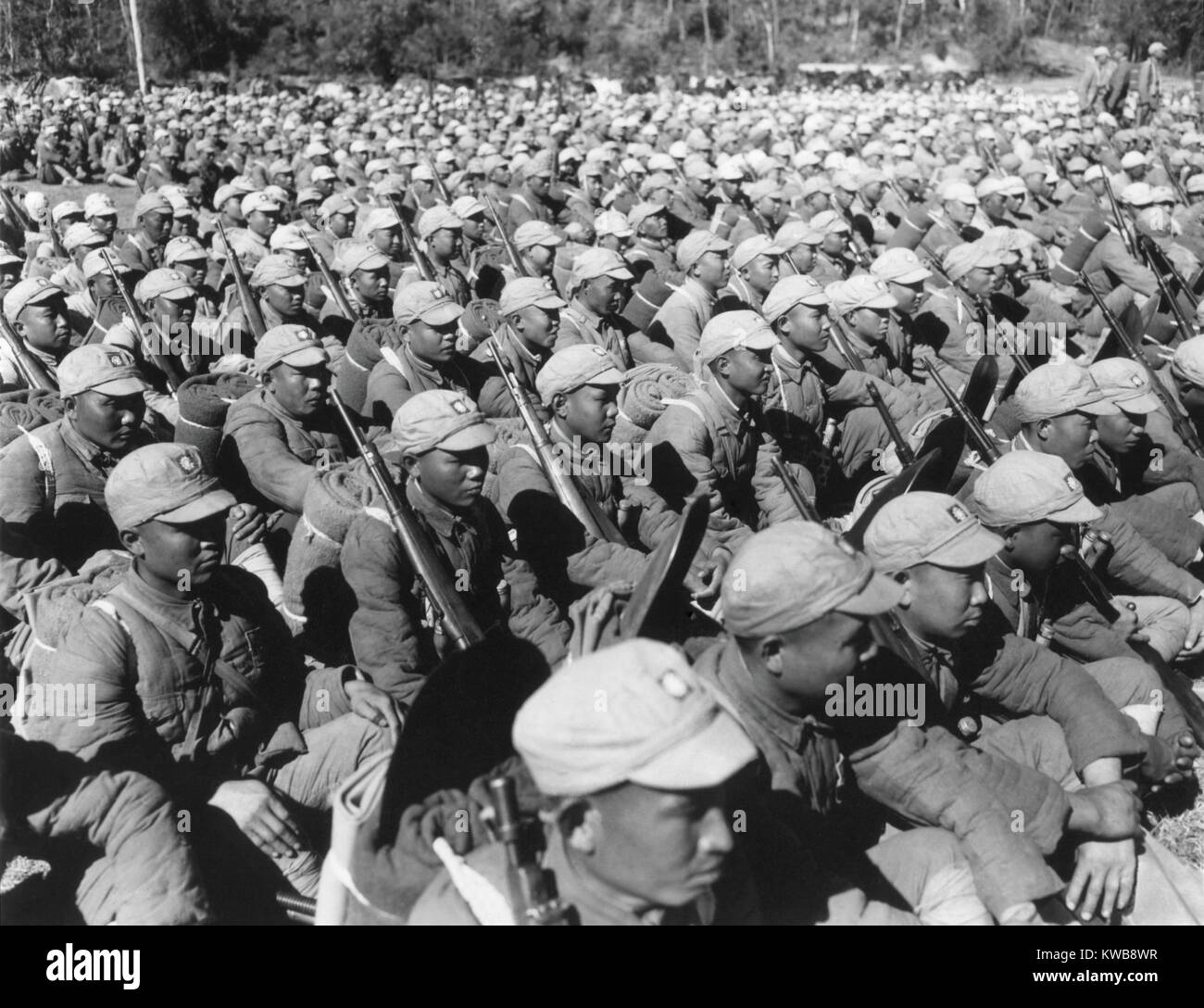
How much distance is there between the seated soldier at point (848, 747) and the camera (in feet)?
10.5

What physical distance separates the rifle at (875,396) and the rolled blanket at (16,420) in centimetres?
501

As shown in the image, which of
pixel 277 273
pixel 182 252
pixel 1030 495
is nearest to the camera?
pixel 1030 495

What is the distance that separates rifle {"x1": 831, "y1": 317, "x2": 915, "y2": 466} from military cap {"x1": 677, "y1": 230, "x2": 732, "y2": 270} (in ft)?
6.75

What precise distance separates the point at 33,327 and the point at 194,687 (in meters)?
4.94

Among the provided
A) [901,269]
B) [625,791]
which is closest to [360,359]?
[901,269]

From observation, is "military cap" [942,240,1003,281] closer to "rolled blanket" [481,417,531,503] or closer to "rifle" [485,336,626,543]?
"rolled blanket" [481,417,531,503]

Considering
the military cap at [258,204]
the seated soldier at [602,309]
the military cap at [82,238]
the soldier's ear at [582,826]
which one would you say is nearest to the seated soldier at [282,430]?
the seated soldier at [602,309]

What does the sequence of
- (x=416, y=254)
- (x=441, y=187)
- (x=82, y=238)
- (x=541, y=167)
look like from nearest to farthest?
(x=82, y=238) < (x=416, y=254) < (x=541, y=167) < (x=441, y=187)

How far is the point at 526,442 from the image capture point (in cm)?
593

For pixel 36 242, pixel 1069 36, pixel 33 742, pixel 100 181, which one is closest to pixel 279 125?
pixel 100 181

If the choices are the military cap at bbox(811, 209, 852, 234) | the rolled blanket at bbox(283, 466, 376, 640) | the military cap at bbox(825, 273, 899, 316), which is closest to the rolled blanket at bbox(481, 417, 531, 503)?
the rolled blanket at bbox(283, 466, 376, 640)

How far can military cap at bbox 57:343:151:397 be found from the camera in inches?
233

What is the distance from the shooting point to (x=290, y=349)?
6.70 metres

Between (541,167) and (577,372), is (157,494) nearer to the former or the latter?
(577,372)
